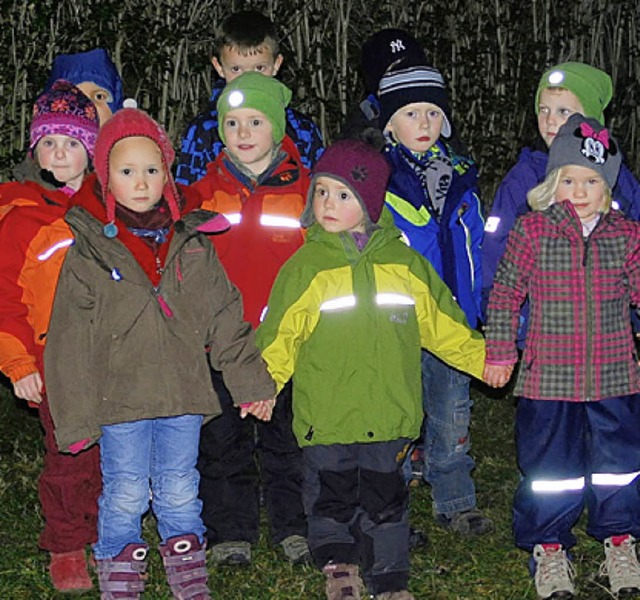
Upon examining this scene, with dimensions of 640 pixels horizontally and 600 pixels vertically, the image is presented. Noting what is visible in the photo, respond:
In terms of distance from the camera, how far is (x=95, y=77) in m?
6.05

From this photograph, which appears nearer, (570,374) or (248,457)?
(570,374)

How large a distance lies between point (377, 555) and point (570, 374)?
3.51 feet

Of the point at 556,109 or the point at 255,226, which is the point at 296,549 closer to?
the point at 255,226

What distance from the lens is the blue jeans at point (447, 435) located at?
585 centimetres

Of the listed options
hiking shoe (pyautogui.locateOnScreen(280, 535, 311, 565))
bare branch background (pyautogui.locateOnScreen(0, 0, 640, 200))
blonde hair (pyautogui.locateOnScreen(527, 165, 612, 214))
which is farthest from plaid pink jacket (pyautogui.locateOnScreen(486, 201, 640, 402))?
bare branch background (pyautogui.locateOnScreen(0, 0, 640, 200))

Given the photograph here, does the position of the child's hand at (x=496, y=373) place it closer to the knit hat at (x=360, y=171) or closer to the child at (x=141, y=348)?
the knit hat at (x=360, y=171)

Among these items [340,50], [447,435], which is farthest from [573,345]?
[340,50]

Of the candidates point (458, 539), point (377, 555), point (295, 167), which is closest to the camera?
point (377, 555)

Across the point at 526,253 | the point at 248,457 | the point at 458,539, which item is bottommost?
the point at 458,539

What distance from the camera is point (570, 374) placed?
505cm

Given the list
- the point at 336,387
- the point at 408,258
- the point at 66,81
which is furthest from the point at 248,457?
the point at 66,81

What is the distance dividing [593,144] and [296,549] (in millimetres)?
2187

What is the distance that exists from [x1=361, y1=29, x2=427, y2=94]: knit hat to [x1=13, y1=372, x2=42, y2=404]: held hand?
2.14 metres

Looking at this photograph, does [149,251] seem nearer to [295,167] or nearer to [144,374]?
[144,374]
